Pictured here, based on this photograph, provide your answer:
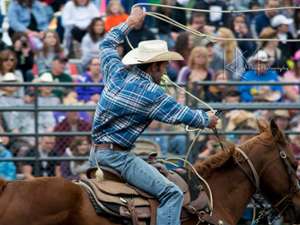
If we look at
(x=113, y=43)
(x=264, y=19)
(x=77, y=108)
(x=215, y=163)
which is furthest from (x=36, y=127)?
(x=264, y=19)

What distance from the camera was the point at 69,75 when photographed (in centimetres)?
1406

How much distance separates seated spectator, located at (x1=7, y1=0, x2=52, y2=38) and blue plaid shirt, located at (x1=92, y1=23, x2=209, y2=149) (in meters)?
7.05

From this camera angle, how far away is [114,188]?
8250 mm

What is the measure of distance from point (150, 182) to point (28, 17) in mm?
7803

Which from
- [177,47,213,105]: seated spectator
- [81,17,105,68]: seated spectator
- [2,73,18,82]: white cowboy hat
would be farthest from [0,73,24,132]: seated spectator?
[81,17,105,68]: seated spectator

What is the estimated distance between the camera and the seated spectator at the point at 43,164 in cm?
1263

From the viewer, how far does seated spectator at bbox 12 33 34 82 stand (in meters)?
14.4

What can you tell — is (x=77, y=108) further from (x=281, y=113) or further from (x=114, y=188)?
(x=114, y=188)

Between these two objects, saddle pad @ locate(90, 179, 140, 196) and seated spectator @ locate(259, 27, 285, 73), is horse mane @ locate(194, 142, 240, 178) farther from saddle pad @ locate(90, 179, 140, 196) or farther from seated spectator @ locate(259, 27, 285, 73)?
seated spectator @ locate(259, 27, 285, 73)

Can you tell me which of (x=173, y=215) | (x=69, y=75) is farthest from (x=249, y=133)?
(x=173, y=215)

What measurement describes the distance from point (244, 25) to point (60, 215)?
27.9 ft

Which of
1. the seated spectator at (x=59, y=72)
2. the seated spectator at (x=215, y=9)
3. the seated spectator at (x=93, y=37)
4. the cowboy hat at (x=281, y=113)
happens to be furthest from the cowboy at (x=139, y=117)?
the seated spectator at (x=215, y=9)

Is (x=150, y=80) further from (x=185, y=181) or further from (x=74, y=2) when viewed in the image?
(x=74, y=2)

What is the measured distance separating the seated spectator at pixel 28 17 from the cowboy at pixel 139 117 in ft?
23.1
